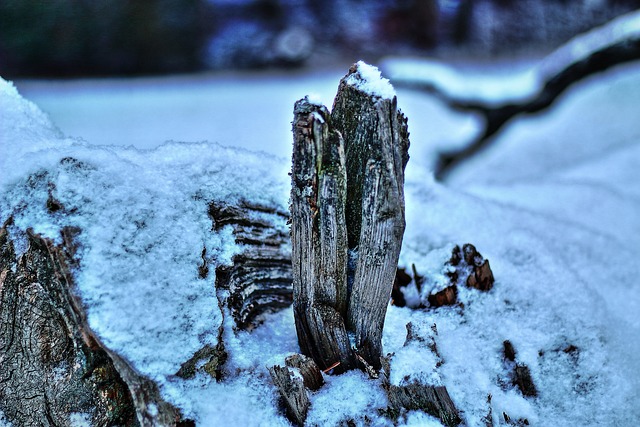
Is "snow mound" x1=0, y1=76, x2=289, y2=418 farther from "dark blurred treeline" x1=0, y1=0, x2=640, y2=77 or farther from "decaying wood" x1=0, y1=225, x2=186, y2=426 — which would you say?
"dark blurred treeline" x1=0, y1=0, x2=640, y2=77

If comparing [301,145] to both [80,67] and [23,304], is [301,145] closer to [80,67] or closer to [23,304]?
[23,304]

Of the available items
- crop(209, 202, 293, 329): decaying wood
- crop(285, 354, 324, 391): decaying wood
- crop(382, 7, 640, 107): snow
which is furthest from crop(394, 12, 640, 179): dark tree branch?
crop(285, 354, 324, 391): decaying wood

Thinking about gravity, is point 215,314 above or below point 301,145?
below

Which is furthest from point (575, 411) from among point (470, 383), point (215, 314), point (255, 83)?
point (255, 83)

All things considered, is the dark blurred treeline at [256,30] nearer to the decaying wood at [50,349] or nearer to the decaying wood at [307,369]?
the decaying wood at [50,349]

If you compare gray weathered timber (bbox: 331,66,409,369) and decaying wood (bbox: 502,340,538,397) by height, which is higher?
gray weathered timber (bbox: 331,66,409,369)

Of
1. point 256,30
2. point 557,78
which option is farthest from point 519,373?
point 256,30
